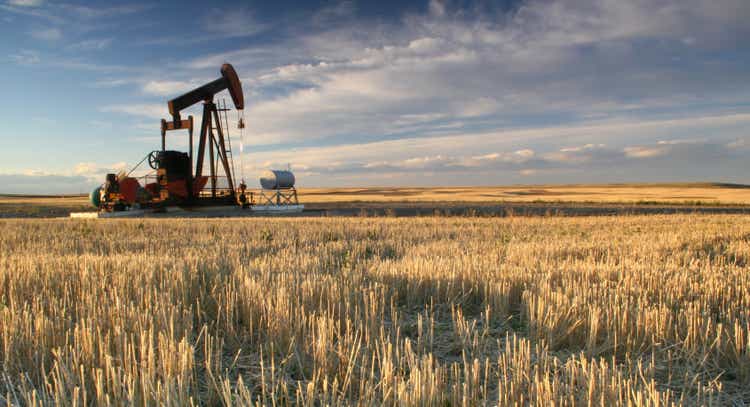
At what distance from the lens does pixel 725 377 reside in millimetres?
3326

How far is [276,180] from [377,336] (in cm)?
3174

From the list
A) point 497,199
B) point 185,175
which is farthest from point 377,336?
point 497,199

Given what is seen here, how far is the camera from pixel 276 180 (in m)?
34.4

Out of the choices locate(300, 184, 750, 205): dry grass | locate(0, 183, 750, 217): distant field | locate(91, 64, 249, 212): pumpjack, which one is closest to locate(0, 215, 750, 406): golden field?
locate(91, 64, 249, 212): pumpjack

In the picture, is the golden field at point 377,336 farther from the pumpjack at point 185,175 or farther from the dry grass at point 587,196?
the dry grass at point 587,196

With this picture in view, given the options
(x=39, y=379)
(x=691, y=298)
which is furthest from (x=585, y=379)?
(x=39, y=379)

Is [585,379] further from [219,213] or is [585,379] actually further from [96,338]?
[219,213]

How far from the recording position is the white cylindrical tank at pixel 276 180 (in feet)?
113

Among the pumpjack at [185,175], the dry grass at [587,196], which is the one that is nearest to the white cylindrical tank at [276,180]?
the pumpjack at [185,175]

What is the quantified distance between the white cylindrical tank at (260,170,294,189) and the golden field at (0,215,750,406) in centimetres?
2747

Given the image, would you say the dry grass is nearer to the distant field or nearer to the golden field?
the distant field

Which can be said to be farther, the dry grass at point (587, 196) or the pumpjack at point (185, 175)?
the dry grass at point (587, 196)

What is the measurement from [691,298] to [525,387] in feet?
11.1

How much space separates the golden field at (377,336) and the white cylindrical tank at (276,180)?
27.5 m
